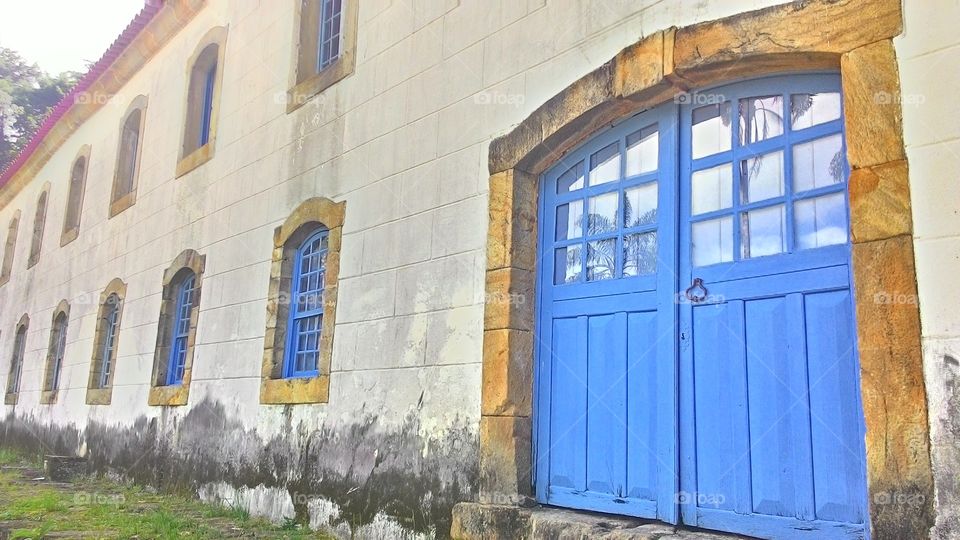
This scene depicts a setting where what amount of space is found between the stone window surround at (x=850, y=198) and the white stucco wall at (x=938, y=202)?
0.13ft

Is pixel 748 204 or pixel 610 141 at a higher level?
pixel 610 141

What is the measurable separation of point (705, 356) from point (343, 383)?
10.0ft

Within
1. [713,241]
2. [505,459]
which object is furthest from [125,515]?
[713,241]

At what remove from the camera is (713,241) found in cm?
381

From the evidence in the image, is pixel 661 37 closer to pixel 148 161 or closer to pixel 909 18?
pixel 909 18

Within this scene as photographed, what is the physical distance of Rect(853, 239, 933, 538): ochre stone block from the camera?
2764 mm

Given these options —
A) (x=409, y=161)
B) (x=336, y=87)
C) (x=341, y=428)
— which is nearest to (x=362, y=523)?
(x=341, y=428)

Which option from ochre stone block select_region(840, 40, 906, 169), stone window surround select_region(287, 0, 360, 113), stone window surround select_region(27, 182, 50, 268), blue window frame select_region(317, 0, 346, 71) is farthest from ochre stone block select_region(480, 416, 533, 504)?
stone window surround select_region(27, 182, 50, 268)

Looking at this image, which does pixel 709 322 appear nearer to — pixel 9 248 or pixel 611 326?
pixel 611 326

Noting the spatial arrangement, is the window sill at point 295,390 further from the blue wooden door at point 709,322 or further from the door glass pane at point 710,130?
the door glass pane at point 710,130

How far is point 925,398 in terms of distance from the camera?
279 centimetres

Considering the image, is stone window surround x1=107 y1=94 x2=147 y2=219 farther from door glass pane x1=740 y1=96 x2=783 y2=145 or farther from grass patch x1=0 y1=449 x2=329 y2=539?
door glass pane x1=740 y1=96 x2=783 y2=145

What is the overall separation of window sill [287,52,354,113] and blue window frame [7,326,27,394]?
1111cm

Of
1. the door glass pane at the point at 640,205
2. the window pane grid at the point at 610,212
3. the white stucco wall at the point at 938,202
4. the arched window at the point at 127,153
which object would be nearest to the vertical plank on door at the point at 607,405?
the window pane grid at the point at 610,212
